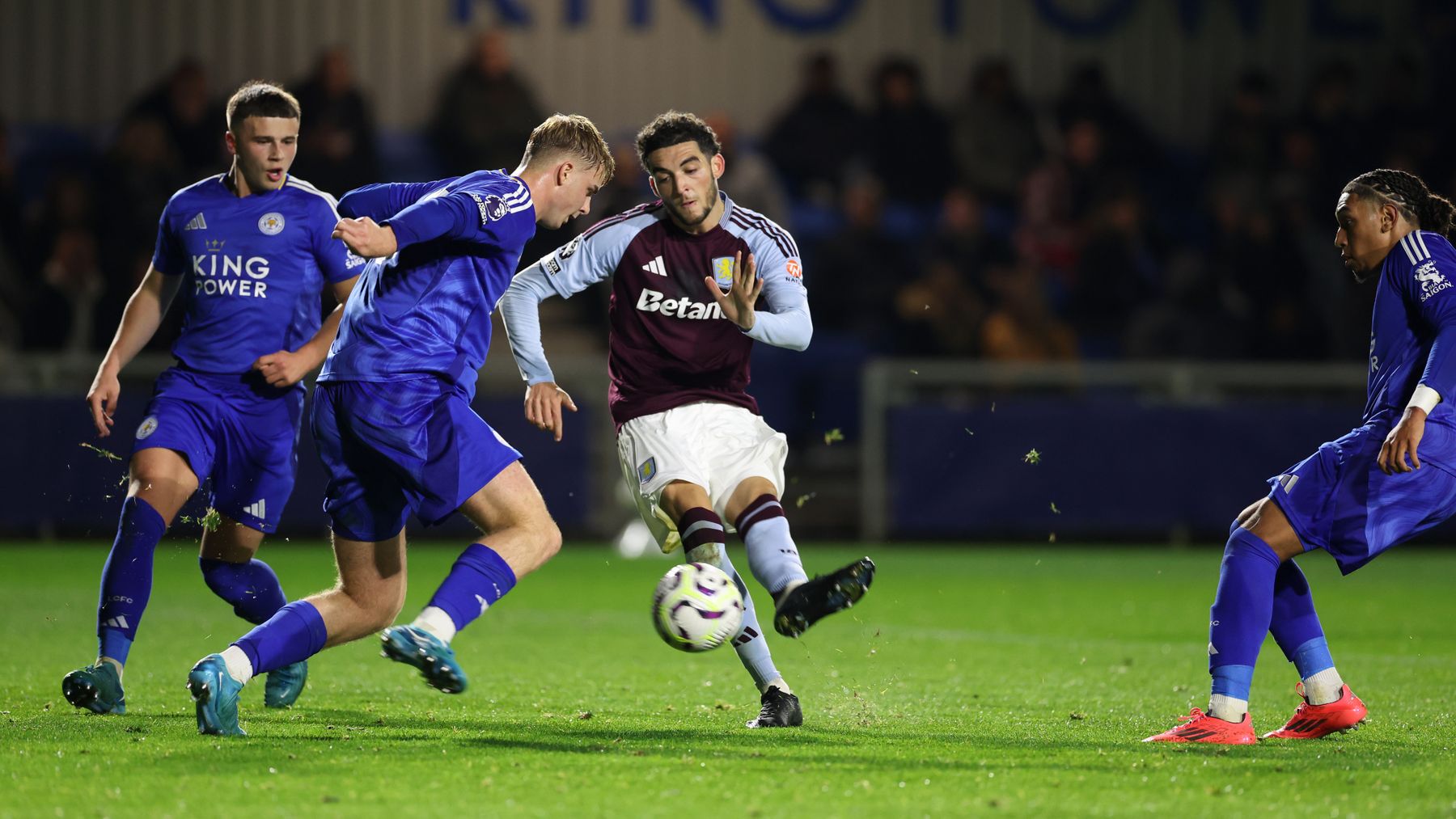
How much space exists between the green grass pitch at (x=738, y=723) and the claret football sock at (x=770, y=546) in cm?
51

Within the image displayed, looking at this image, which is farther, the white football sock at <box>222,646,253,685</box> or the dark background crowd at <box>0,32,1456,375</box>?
the dark background crowd at <box>0,32,1456,375</box>

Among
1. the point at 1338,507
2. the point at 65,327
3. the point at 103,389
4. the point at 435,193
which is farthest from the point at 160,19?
the point at 1338,507

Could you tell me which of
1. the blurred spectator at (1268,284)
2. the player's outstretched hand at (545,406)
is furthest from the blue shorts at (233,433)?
the blurred spectator at (1268,284)

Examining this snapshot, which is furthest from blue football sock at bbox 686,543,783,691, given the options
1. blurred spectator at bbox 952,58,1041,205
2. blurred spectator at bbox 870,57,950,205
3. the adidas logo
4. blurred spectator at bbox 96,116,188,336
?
blurred spectator at bbox 952,58,1041,205

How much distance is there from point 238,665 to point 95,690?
2.66 ft

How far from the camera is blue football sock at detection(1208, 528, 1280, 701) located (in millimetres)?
5457

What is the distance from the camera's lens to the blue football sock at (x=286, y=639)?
5.34m

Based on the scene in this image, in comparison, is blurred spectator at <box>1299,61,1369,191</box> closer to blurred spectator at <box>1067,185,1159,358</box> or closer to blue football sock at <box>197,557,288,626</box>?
blurred spectator at <box>1067,185,1159,358</box>

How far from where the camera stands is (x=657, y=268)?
6.03 metres

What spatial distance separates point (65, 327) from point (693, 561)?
10580 mm

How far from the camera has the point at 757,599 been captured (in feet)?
34.4

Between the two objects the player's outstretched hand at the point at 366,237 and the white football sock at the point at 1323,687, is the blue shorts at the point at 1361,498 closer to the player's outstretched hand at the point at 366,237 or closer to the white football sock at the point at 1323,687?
the white football sock at the point at 1323,687

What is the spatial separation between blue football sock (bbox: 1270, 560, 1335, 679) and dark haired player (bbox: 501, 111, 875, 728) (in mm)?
1675

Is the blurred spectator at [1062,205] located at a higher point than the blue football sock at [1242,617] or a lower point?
higher
